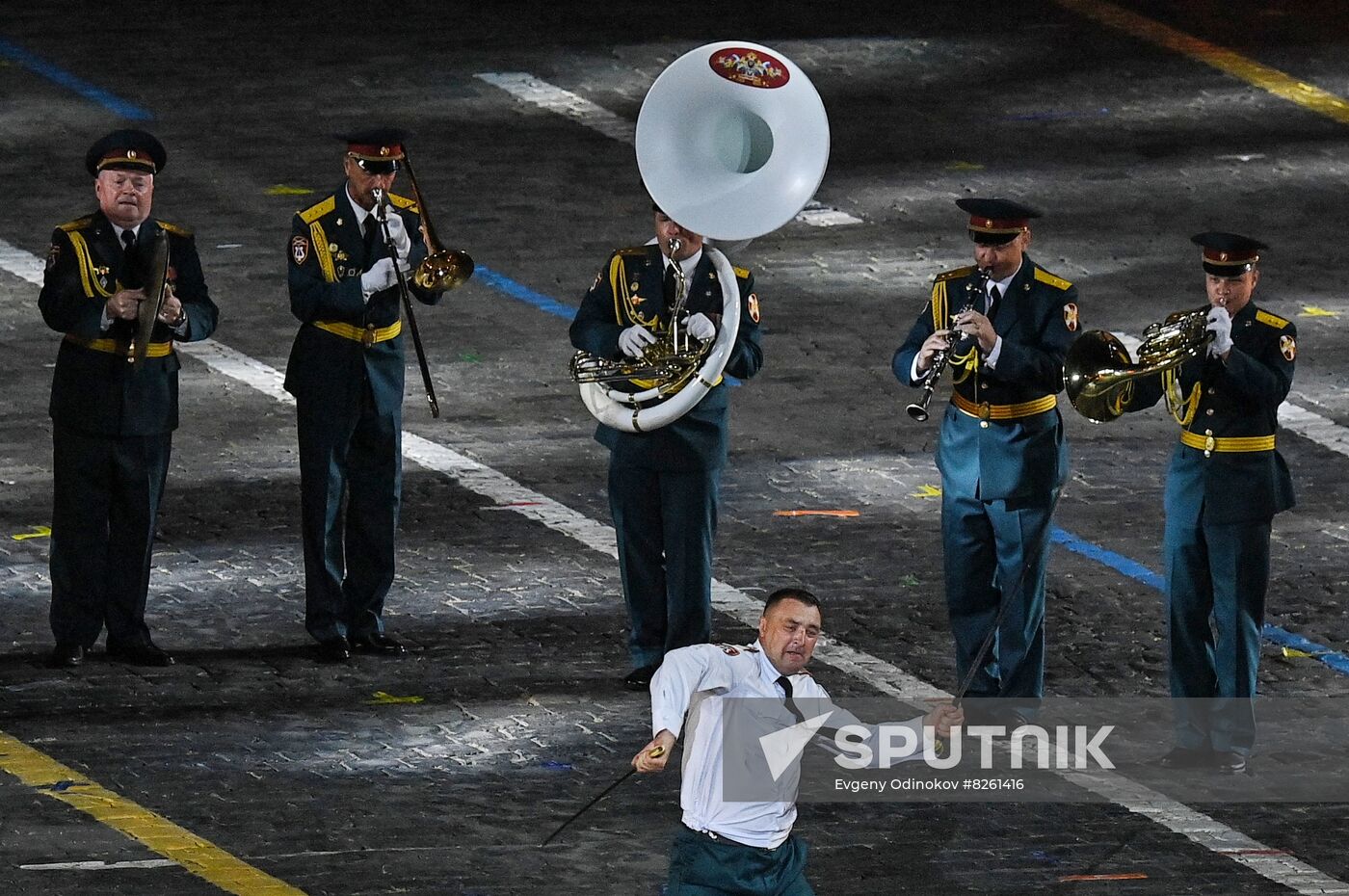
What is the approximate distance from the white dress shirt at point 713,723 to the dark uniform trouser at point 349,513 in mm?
4895

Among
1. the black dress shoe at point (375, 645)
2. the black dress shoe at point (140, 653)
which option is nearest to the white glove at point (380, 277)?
the black dress shoe at point (375, 645)

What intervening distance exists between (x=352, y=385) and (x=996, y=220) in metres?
3.28

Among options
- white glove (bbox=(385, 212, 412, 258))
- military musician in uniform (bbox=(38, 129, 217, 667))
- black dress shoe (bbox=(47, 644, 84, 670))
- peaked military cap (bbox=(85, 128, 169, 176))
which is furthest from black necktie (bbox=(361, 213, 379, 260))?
black dress shoe (bbox=(47, 644, 84, 670))

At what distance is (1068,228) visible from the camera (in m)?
23.7

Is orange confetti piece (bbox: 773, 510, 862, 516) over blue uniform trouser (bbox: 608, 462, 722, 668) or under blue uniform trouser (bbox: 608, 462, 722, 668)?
under

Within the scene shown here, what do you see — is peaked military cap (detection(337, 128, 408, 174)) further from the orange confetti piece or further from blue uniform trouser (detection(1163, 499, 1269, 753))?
blue uniform trouser (detection(1163, 499, 1269, 753))

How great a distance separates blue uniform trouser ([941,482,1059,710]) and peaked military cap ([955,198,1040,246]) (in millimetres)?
1178

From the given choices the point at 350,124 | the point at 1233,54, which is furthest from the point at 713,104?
the point at 1233,54

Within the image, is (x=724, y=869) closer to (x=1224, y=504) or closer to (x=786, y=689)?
(x=786, y=689)

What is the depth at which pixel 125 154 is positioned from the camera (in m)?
15.0

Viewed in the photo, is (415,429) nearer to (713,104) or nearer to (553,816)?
(713,104)

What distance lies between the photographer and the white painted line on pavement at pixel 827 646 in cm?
1304

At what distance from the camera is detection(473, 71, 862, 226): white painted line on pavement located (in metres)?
26.0

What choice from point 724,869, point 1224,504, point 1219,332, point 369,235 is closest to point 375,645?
point 369,235
